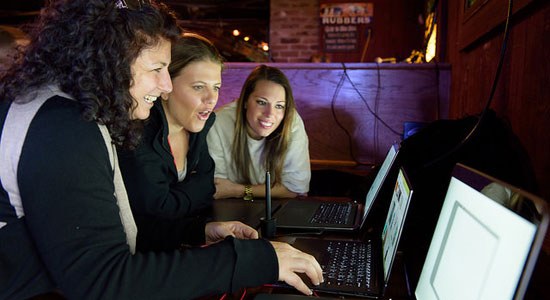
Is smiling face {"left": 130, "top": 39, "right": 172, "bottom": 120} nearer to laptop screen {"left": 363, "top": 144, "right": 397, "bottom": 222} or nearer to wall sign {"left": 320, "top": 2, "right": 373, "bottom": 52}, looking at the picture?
laptop screen {"left": 363, "top": 144, "right": 397, "bottom": 222}

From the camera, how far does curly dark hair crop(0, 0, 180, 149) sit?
71cm

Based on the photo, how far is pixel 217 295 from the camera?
0.77m

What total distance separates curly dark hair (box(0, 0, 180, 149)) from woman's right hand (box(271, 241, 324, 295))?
0.38m

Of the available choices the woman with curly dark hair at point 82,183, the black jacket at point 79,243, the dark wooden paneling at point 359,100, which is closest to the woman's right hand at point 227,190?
the woman with curly dark hair at point 82,183

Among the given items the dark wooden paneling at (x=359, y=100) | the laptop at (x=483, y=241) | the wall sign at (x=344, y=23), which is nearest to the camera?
the laptop at (x=483, y=241)

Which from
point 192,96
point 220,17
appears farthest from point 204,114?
point 220,17

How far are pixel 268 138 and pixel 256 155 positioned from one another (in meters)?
0.11

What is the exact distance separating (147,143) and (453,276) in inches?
40.1

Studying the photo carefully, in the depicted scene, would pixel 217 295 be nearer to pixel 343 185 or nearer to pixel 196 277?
pixel 196 277

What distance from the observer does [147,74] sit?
87cm

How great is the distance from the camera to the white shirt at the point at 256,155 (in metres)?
1.99

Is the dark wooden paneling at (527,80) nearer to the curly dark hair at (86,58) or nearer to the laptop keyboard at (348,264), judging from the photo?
the laptop keyboard at (348,264)

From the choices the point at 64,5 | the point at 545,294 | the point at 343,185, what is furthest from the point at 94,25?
the point at 343,185

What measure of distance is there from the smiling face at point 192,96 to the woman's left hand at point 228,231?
60 cm
